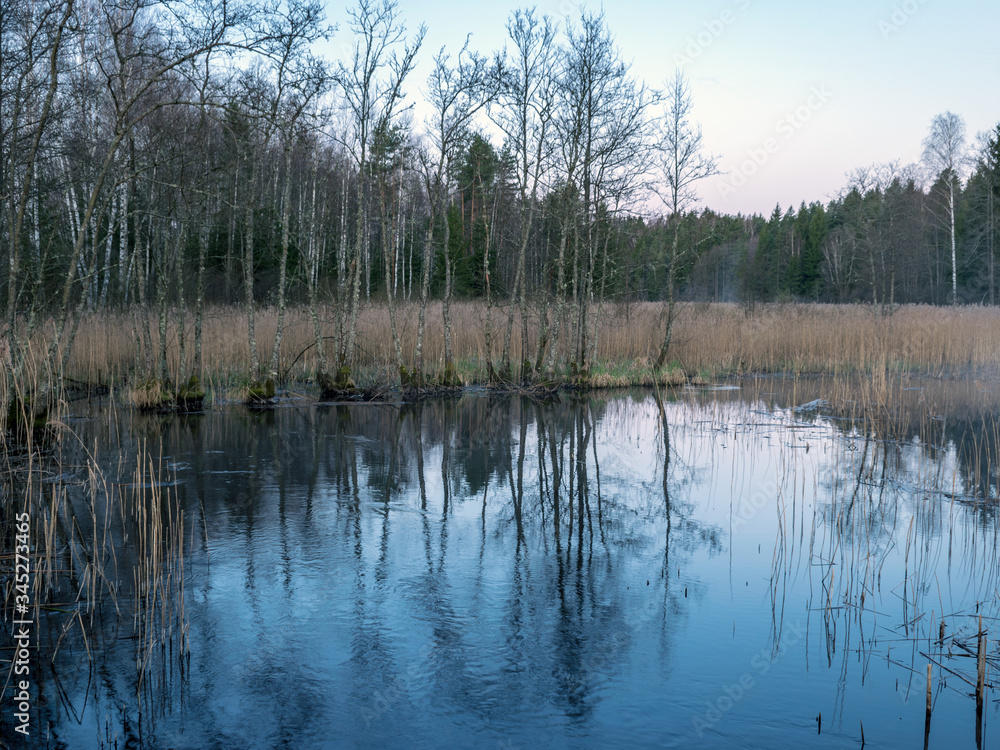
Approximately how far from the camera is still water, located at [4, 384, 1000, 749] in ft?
10.9

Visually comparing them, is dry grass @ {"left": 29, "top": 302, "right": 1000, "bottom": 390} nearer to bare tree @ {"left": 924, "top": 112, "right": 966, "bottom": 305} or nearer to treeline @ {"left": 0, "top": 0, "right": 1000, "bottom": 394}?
treeline @ {"left": 0, "top": 0, "right": 1000, "bottom": 394}

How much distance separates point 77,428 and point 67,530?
4997 mm

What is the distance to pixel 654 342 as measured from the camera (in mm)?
18922

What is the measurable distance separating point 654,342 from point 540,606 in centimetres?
1506

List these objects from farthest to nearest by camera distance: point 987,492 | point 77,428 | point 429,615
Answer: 1. point 77,428
2. point 987,492
3. point 429,615

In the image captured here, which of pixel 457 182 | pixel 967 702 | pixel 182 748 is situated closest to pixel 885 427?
pixel 967 702

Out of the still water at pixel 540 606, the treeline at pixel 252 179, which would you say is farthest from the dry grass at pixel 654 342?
the still water at pixel 540 606

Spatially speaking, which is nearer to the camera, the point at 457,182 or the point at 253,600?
the point at 253,600

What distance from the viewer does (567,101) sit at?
14.6 metres

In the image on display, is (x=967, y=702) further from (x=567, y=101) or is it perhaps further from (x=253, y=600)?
(x=567, y=101)

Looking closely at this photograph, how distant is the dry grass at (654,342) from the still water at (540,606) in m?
6.69

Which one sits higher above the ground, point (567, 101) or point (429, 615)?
point (567, 101)

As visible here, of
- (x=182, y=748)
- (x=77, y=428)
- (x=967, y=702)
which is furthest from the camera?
(x=77, y=428)

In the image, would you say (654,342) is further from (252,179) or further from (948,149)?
(948,149)
